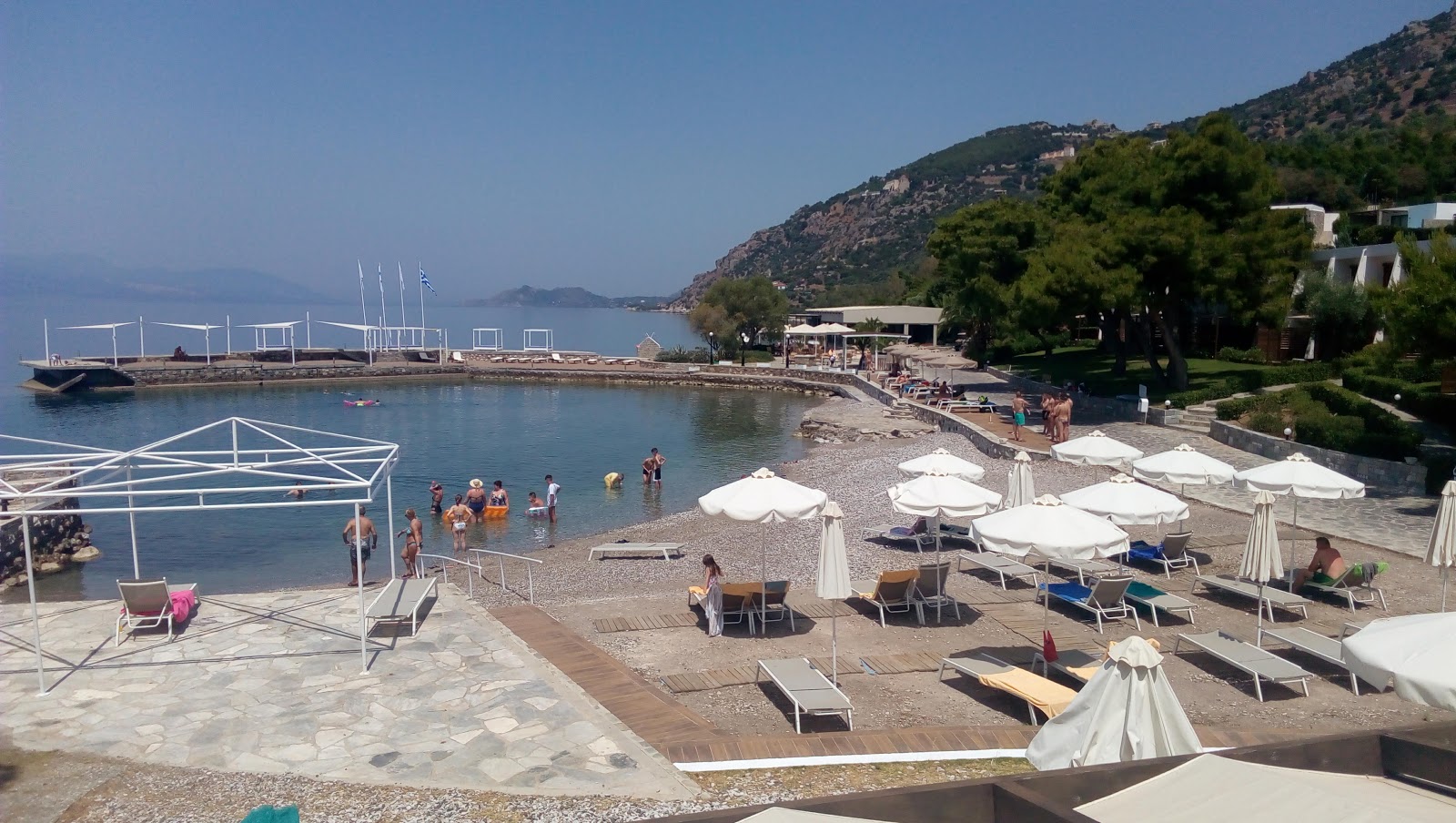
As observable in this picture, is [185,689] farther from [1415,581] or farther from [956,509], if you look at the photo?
[1415,581]

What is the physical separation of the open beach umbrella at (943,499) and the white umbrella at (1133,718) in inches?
209

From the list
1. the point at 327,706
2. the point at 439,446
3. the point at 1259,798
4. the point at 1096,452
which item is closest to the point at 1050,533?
the point at 1259,798

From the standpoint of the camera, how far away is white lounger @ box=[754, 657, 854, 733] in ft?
24.5

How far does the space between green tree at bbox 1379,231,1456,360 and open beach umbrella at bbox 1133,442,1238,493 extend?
641 centimetres

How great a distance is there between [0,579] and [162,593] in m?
9.24

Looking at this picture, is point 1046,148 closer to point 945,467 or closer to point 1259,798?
point 945,467

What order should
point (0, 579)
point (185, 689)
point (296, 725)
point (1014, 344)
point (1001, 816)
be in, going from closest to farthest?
point (1001, 816), point (296, 725), point (185, 689), point (0, 579), point (1014, 344)

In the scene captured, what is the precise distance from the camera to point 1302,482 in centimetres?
1097

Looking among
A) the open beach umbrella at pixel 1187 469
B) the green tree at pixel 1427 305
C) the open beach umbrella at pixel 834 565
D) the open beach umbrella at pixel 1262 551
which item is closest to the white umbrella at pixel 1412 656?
the open beach umbrella at pixel 834 565

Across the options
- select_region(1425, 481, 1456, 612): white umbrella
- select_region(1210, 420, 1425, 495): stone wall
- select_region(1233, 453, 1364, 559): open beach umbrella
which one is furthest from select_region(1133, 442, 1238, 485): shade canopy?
select_region(1210, 420, 1425, 495): stone wall

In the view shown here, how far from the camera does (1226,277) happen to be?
2416 centimetres

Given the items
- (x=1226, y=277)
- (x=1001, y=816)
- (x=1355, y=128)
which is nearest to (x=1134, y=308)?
(x=1226, y=277)

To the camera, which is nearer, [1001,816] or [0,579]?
[1001,816]

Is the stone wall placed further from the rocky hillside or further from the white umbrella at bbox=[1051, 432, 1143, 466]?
the rocky hillside
